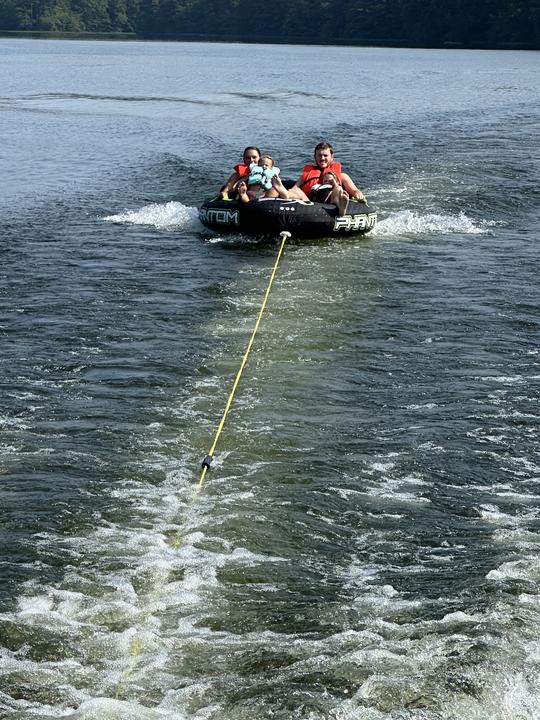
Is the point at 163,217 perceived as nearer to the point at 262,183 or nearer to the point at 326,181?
the point at 262,183

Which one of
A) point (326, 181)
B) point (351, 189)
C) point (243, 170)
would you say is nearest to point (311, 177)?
point (326, 181)

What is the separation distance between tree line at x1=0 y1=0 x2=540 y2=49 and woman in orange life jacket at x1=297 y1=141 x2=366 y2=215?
7565 centimetres

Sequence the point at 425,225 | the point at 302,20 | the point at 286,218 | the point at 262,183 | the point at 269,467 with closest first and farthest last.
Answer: the point at 269,467
the point at 286,218
the point at 262,183
the point at 425,225
the point at 302,20

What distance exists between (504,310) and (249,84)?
36.4 metres

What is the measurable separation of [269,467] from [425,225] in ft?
30.5

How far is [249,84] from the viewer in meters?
45.6

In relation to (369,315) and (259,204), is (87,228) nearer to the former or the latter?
(259,204)

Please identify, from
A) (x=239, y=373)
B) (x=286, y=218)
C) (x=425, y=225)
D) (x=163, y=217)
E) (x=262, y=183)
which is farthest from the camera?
(x=163, y=217)

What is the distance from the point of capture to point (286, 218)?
1402 centimetres

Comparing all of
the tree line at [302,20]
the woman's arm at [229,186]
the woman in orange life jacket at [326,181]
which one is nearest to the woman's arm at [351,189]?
the woman in orange life jacket at [326,181]

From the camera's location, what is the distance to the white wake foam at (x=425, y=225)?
1535cm

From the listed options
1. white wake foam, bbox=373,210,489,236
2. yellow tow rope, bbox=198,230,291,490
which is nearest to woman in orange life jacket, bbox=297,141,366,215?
white wake foam, bbox=373,210,489,236

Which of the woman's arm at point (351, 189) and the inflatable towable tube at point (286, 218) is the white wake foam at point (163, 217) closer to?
the inflatable towable tube at point (286, 218)

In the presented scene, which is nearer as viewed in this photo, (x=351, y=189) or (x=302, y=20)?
(x=351, y=189)
